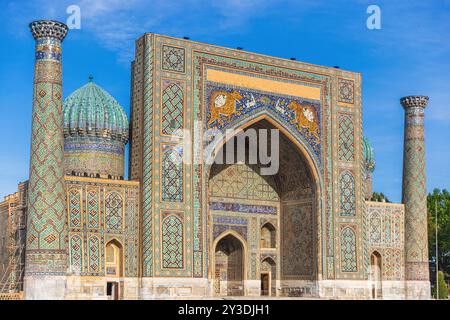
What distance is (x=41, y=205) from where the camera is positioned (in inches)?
599

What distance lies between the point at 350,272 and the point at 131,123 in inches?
239

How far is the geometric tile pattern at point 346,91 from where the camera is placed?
19859 millimetres

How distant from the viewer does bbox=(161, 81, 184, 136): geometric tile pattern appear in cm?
1698

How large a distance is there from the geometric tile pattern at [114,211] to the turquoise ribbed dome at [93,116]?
1.96m

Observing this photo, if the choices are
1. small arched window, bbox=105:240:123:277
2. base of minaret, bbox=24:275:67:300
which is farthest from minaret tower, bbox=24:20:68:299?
small arched window, bbox=105:240:123:277

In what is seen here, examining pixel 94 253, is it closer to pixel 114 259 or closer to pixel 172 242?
pixel 114 259

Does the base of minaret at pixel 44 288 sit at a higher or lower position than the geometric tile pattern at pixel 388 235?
lower

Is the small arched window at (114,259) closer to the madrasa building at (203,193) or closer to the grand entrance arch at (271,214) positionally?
the madrasa building at (203,193)

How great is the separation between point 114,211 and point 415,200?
8316mm

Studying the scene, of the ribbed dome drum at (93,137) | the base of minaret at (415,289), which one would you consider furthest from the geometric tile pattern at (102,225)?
the base of minaret at (415,289)

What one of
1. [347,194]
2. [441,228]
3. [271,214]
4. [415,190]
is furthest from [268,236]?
[441,228]

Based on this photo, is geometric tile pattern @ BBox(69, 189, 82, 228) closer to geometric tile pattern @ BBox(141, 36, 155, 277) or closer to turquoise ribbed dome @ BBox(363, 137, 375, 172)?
geometric tile pattern @ BBox(141, 36, 155, 277)
